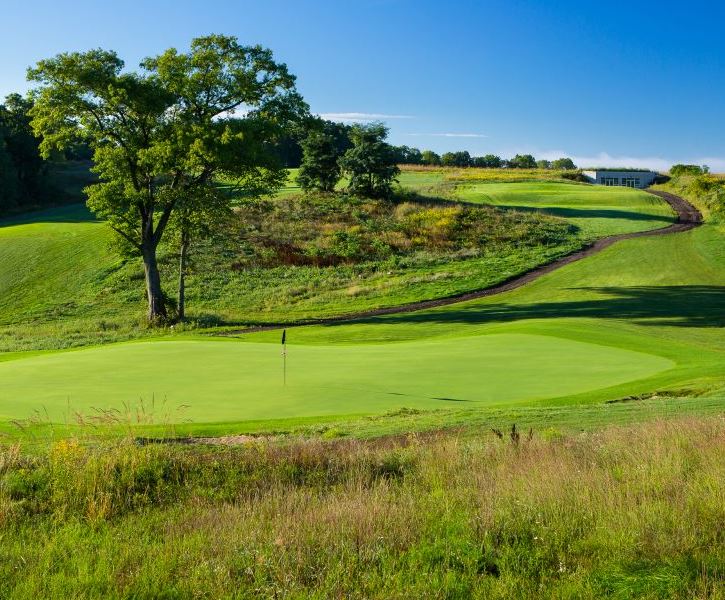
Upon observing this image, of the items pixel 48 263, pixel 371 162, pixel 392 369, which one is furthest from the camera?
pixel 371 162

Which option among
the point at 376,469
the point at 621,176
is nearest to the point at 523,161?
the point at 621,176

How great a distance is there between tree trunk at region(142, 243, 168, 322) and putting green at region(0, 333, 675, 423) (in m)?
14.6

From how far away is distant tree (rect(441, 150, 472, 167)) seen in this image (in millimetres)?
134250

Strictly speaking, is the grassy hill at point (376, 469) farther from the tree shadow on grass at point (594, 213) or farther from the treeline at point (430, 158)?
the treeline at point (430, 158)

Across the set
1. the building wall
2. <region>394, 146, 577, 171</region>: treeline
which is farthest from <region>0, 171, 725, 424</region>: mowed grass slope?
<region>394, 146, 577, 171</region>: treeline

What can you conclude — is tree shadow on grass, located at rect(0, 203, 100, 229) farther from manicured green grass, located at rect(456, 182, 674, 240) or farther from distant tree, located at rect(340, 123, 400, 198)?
manicured green grass, located at rect(456, 182, 674, 240)

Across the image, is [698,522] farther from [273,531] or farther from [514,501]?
[273,531]

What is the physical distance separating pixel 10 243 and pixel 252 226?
18183 millimetres

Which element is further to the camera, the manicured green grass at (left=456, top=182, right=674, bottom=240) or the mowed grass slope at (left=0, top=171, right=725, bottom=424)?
the manicured green grass at (left=456, top=182, right=674, bottom=240)

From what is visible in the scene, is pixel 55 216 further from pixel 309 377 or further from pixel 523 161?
pixel 523 161

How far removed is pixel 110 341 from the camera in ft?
101

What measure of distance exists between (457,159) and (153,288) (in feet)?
354

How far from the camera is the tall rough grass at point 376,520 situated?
16.9 feet

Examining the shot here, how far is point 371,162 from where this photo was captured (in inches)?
2395
